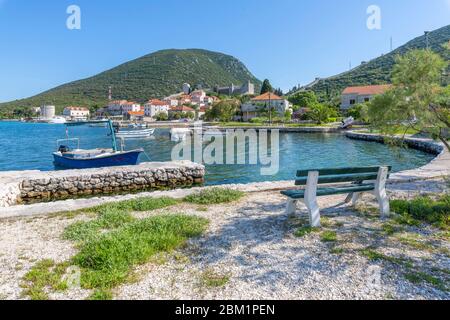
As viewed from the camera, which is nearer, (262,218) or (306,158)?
(262,218)

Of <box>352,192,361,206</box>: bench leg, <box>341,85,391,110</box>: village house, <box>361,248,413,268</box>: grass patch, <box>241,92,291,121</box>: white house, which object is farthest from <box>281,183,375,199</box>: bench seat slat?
<box>241,92,291,121</box>: white house

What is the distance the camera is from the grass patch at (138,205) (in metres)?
7.56

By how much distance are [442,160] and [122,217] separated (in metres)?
15.0

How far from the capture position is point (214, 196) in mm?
8344

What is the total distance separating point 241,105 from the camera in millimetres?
→ 100625

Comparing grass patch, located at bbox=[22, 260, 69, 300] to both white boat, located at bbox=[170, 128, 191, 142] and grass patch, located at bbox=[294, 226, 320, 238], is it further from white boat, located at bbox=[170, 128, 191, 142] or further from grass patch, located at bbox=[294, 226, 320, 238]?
white boat, located at bbox=[170, 128, 191, 142]

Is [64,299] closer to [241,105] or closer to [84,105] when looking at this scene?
[241,105]

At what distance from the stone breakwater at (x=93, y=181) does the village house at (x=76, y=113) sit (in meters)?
156

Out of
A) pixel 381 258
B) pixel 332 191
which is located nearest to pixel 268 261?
pixel 381 258

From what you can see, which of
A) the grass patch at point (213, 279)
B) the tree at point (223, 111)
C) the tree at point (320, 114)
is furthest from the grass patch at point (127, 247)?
the tree at point (223, 111)

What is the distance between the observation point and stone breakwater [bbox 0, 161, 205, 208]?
12.7 m

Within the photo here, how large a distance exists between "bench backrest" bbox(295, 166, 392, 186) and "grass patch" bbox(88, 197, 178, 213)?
11.6 ft

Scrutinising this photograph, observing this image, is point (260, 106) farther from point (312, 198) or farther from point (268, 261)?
point (268, 261)
